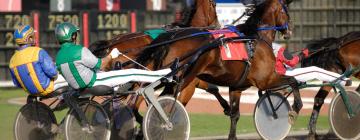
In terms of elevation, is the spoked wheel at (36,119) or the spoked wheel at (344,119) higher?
the spoked wheel at (36,119)

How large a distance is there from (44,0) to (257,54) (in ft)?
76.6

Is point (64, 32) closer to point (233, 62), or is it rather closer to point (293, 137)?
point (233, 62)

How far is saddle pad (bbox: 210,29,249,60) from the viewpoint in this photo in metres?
10.6

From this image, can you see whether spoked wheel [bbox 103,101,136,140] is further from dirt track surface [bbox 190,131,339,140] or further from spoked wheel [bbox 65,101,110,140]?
dirt track surface [bbox 190,131,339,140]

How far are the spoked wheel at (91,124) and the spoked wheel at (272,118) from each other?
8.55ft

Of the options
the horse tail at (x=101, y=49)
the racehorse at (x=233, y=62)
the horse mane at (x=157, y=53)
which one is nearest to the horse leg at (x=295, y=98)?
the racehorse at (x=233, y=62)

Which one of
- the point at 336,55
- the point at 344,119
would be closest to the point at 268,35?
the point at 336,55

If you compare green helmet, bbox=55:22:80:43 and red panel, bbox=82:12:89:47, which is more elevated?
green helmet, bbox=55:22:80:43

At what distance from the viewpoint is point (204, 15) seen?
12992mm

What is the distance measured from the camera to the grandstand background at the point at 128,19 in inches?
758

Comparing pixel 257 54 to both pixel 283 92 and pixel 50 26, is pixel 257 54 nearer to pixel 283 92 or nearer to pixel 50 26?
pixel 283 92

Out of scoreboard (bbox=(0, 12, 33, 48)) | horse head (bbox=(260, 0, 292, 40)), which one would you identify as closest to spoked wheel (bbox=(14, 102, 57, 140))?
horse head (bbox=(260, 0, 292, 40))

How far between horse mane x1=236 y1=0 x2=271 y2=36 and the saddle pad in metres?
0.48

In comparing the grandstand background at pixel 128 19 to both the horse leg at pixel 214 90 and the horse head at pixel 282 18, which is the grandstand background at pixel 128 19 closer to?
the horse leg at pixel 214 90
